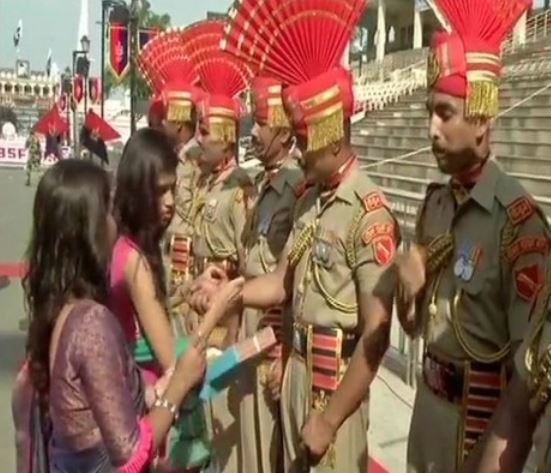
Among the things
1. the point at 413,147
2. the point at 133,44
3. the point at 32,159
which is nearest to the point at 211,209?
the point at 133,44

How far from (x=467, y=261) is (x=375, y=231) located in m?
0.52

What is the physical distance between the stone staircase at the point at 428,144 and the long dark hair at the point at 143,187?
2903mm

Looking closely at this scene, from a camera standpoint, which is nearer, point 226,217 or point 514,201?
point 514,201

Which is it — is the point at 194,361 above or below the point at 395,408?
above

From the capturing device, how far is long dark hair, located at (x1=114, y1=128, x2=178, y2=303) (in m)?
3.66

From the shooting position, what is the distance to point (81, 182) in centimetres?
271

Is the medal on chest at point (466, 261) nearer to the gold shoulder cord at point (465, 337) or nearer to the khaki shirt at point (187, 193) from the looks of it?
the gold shoulder cord at point (465, 337)

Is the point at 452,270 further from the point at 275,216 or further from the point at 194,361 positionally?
the point at 275,216

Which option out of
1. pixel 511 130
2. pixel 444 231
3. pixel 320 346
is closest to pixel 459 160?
pixel 444 231

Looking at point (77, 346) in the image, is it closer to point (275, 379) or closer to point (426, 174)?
point (275, 379)

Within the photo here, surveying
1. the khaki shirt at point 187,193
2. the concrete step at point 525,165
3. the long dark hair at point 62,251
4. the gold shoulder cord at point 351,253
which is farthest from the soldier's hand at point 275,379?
the concrete step at point 525,165

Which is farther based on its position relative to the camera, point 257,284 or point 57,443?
point 257,284

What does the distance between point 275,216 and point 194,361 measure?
174cm

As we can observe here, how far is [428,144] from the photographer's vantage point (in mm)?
15523
